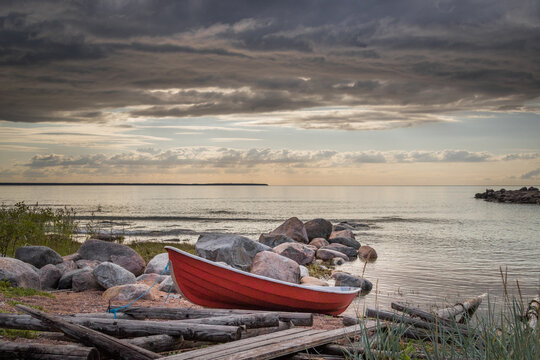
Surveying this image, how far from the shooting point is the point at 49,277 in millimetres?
14727

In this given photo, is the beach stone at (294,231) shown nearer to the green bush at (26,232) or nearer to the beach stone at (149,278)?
the green bush at (26,232)

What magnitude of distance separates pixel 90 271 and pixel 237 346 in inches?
358

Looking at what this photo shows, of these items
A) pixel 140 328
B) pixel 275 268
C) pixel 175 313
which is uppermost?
pixel 140 328

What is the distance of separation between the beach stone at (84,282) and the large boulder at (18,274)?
1.14 m

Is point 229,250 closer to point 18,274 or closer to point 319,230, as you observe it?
point 18,274

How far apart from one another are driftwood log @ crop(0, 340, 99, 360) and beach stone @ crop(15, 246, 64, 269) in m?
10.7

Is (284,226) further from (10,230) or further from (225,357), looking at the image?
(225,357)

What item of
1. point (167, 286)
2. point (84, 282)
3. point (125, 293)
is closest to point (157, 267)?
point (167, 286)

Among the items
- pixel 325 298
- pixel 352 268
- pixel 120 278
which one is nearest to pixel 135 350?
pixel 325 298

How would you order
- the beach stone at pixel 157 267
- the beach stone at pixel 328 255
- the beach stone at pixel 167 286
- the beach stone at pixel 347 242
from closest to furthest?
1. the beach stone at pixel 167 286
2. the beach stone at pixel 157 267
3. the beach stone at pixel 328 255
4. the beach stone at pixel 347 242

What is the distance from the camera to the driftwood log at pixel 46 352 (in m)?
6.25

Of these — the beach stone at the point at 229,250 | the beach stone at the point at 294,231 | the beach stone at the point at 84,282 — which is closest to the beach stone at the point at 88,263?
the beach stone at the point at 84,282

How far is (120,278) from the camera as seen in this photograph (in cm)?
1438

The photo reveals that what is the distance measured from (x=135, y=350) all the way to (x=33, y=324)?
2146 mm
